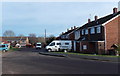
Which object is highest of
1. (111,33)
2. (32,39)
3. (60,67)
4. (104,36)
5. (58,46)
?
(32,39)

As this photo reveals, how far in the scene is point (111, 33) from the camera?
29.7m

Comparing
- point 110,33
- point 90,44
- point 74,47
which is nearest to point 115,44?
point 110,33

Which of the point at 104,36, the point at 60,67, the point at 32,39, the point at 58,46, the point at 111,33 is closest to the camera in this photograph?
the point at 60,67

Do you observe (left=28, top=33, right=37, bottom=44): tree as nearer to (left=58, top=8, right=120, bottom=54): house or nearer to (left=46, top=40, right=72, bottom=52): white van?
(left=46, top=40, right=72, bottom=52): white van

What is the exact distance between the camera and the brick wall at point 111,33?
2902 centimetres

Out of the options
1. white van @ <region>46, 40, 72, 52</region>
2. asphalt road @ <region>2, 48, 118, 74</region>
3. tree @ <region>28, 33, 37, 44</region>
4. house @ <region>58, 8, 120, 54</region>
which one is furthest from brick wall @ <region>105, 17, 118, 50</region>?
tree @ <region>28, 33, 37, 44</region>

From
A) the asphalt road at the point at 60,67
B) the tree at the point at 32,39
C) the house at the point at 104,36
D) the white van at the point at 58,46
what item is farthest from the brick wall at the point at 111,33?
the tree at the point at 32,39

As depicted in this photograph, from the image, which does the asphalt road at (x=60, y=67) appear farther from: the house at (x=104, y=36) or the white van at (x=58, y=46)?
the white van at (x=58, y=46)

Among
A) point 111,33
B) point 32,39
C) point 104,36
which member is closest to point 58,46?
point 104,36

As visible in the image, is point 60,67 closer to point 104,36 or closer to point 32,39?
point 104,36

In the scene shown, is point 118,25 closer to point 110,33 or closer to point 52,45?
point 110,33

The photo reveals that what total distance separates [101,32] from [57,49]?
34.7 feet

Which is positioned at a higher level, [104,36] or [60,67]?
[104,36]

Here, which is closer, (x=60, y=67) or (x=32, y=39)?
(x=60, y=67)
